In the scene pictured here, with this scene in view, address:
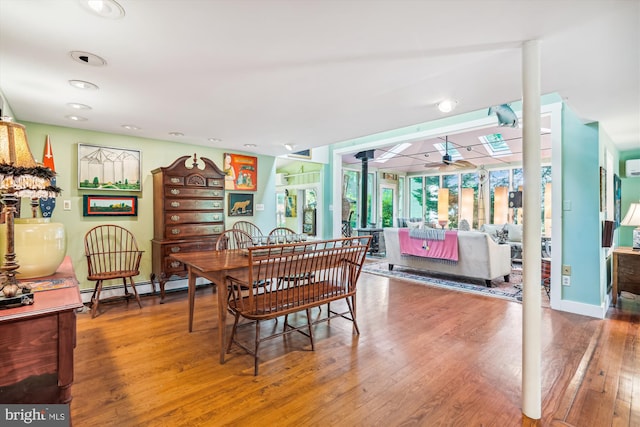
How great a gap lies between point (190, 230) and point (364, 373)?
2.94m

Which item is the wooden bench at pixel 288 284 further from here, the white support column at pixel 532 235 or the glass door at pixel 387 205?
the glass door at pixel 387 205

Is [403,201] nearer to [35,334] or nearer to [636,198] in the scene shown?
[636,198]

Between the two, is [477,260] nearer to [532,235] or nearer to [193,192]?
[532,235]

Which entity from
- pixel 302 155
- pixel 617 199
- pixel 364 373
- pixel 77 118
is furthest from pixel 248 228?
pixel 617 199

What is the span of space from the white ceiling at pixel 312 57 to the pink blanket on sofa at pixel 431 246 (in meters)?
2.30

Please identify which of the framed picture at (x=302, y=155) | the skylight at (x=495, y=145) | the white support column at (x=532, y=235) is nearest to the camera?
the white support column at (x=532, y=235)

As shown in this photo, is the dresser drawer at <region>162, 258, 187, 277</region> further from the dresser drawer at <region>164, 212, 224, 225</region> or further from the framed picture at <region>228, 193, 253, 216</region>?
the framed picture at <region>228, 193, 253, 216</region>

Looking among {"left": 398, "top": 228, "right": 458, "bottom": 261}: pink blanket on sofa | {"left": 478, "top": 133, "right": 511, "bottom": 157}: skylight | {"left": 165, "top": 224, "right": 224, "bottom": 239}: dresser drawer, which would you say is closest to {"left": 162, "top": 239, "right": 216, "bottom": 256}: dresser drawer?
{"left": 165, "top": 224, "right": 224, "bottom": 239}: dresser drawer

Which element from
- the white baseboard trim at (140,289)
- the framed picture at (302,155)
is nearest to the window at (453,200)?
the framed picture at (302,155)

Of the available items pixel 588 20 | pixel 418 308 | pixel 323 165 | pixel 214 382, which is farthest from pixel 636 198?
pixel 214 382

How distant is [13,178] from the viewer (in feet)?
4.12

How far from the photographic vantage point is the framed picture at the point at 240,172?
16.3 ft

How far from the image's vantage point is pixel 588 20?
156 centimetres

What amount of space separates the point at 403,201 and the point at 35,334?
10.5 metres
